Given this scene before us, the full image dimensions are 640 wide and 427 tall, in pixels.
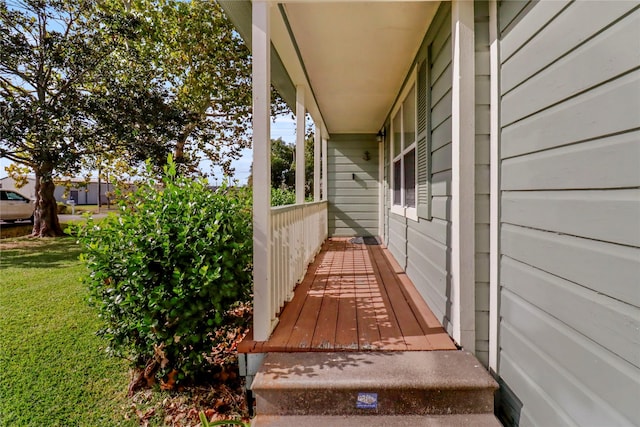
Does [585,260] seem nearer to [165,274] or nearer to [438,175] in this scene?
[438,175]

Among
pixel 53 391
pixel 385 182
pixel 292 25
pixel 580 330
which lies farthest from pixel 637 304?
pixel 385 182

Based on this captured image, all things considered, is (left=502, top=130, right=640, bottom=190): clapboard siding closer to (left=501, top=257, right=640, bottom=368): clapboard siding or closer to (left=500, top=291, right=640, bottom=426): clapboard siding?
(left=501, top=257, right=640, bottom=368): clapboard siding

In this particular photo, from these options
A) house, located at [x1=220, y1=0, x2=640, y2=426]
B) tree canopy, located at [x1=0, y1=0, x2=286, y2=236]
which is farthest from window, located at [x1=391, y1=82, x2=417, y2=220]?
tree canopy, located at [x1=0, y1=0, x2=286, y2=236]

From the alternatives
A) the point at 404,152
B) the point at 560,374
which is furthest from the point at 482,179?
the point at 404,152

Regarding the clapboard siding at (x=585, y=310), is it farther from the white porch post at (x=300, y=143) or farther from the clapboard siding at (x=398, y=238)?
the white porch post at (x=300, y=143)

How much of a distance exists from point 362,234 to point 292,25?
5.11 meters

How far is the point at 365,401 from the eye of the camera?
175 cm

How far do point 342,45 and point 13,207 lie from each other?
15.3 metres

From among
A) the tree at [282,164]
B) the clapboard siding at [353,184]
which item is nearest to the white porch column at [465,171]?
the clapboard siding at [353,184]

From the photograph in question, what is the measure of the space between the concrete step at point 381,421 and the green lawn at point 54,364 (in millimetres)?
1159

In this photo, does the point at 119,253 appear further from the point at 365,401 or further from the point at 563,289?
the point at 563,289

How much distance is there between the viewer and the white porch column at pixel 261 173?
2.21 m

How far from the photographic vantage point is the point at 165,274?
221cm

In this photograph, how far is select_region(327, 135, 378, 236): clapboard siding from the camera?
7.21 m
